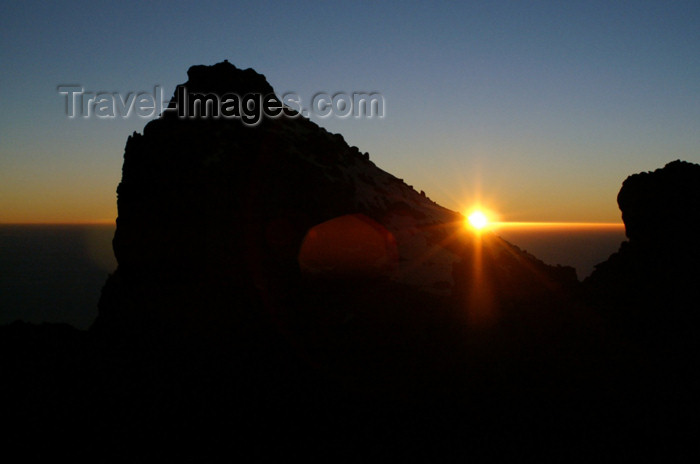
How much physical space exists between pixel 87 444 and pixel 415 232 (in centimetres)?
1298

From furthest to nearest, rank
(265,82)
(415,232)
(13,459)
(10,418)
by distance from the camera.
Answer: (265,82) < (415,232) < (10,418) < (13,459)

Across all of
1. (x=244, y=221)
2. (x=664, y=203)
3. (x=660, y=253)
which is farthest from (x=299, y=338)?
(x=664, y=203)

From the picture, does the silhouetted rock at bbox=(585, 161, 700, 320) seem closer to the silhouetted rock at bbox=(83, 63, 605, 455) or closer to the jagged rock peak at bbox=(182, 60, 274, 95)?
the silhouetted rock at bbox=(83, 63, 605, 455)

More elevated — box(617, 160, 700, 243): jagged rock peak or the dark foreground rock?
box(617, 160, 700, 243): jagged rock peak

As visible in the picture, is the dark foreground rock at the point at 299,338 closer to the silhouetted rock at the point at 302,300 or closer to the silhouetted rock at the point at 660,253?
the silhouetted rock at the point at 302,300

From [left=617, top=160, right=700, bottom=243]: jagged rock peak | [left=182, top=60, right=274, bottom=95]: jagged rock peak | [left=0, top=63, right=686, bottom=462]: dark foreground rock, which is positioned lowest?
[left=0, top=63, right=686, bottom=462]: dark foreground rock

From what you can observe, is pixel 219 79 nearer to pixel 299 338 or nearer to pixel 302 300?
pixel 302 300

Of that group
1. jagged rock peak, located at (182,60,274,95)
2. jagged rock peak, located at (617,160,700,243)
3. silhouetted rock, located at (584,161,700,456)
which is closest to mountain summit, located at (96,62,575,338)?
jagged rock peak, located at (182,60,274,95)

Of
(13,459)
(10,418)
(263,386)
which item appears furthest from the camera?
(263,386)

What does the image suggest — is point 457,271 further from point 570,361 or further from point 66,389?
point 66,389

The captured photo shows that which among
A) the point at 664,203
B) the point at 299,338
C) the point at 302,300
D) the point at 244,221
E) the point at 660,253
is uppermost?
the point at 664,203

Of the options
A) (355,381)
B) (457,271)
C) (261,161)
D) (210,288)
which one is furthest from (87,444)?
(457,271)

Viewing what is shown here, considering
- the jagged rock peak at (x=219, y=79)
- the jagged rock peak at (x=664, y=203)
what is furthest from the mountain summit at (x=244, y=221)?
the jagged rock peak at (x=664, y=203)

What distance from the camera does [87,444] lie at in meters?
11.1
